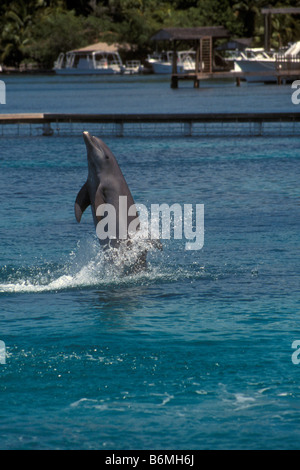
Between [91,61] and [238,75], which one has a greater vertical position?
[91,61]

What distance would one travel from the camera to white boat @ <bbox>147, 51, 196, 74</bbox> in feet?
408

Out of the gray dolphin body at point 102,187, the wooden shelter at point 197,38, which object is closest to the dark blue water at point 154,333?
the gray dolphin body at point 102,187

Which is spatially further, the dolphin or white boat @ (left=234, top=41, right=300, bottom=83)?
white boat @ (left=234, top=41, right=300, bottom=83)

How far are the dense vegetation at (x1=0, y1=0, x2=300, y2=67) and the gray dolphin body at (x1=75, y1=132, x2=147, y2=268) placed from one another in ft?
386

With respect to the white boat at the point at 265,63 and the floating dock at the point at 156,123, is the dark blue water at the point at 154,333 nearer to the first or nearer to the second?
the floating dock at the point at 156,123

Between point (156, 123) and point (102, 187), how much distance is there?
27659 millimetres

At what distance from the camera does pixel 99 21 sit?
143375mm

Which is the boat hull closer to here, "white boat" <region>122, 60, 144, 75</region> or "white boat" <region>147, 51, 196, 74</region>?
"white boat" <region>147, 51, 196, 74</region>

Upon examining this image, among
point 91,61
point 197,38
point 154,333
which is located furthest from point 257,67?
point 154,333

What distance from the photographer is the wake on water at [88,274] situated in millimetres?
13219

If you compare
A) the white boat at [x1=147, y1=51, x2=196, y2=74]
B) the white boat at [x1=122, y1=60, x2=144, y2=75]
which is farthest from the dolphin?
the white boat at [x1=122, y1=60, x2=144, y2=75]

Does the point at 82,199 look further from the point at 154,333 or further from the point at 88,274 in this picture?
the point at 154,333

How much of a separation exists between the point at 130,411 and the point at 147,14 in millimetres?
136679
